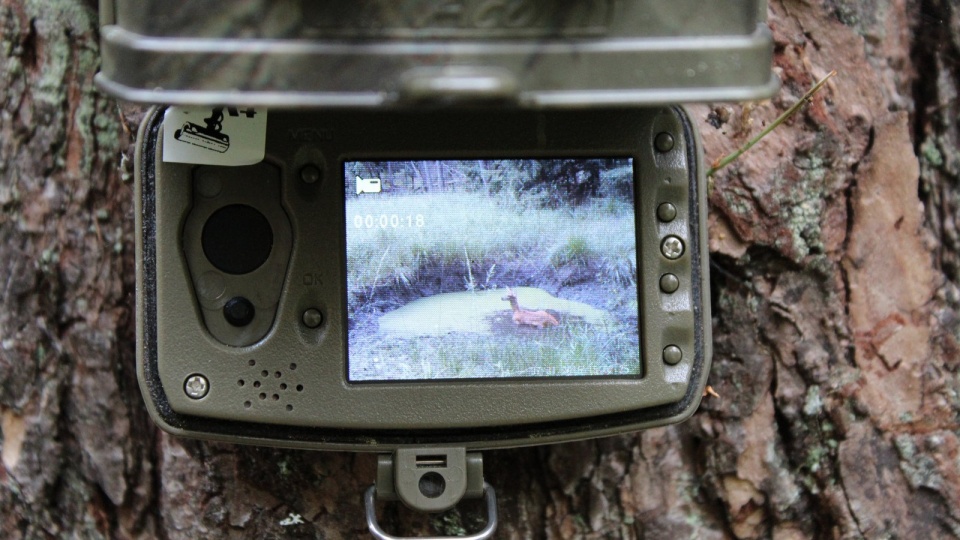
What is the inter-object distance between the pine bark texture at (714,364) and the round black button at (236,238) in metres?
0.20

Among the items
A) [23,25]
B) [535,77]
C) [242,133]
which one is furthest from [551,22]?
[23,25]

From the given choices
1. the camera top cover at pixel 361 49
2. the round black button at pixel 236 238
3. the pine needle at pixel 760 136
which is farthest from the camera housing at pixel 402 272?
the camera top cover at pixel 361 49

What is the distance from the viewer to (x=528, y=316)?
3.74ft

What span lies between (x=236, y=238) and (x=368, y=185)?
16 centimetres

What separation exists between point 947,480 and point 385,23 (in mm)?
988

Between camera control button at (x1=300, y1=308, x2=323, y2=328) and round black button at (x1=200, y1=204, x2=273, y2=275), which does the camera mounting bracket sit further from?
round black button at (x1=200, y1=204, x2=273, y2=275)

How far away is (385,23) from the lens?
31.5 inches

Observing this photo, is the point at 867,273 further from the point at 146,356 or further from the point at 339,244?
the point at 146,356

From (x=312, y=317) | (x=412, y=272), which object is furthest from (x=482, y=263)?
(x=312, y=317)

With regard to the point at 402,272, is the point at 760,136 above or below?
above

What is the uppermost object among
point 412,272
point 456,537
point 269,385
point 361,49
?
point 361,49

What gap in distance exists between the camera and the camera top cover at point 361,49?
2.61 ft

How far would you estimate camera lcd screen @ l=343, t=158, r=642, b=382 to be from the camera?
1.13 m
